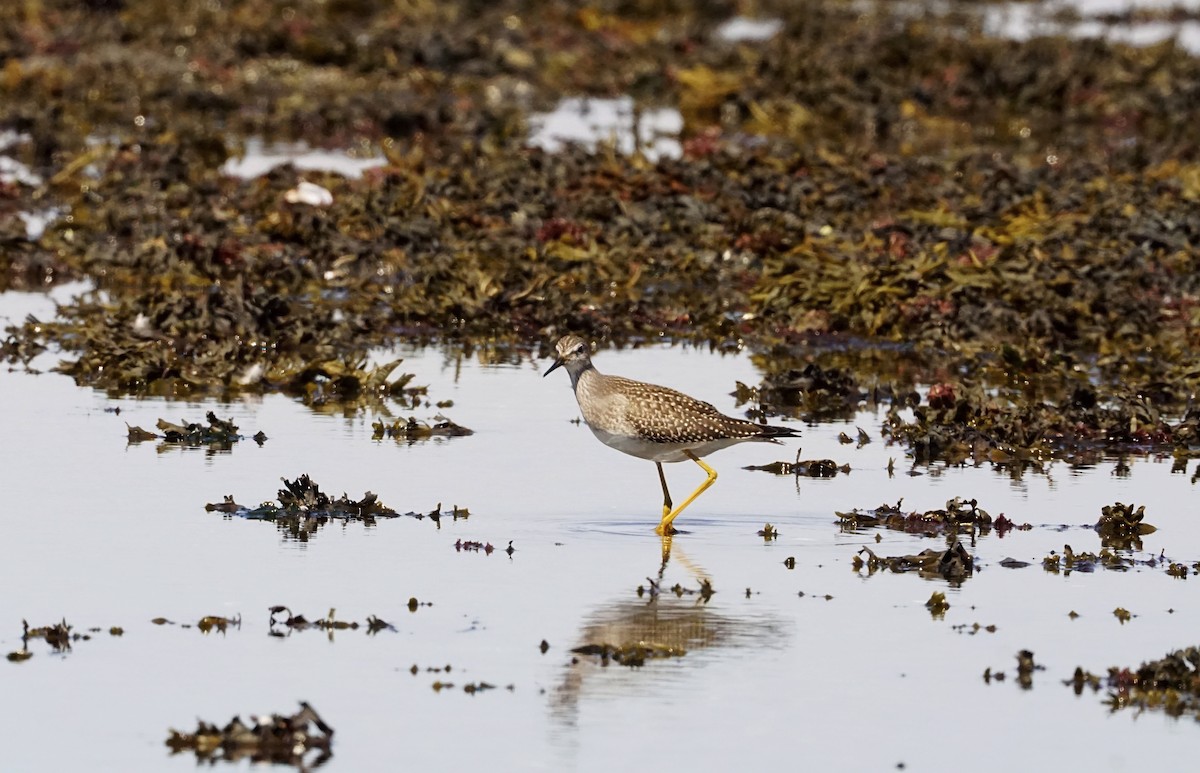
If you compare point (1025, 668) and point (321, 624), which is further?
point (321, 624)

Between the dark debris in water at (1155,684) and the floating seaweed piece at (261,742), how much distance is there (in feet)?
10.1

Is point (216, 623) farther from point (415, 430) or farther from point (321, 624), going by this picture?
point (415, 430)

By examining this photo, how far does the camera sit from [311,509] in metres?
11.5

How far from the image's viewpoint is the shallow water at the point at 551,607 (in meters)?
8.01

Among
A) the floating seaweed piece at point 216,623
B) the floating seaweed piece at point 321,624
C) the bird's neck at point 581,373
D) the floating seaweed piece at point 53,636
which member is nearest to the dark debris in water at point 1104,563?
the bird's neck at point 581,373

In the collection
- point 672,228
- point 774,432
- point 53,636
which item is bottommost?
point 53,636

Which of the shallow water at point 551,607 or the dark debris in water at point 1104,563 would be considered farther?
the dark debris in water at point 1104,563

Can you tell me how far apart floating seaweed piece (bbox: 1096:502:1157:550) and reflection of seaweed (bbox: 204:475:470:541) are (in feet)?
11.0

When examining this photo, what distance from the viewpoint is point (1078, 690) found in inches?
345

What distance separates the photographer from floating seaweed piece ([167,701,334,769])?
761 cm

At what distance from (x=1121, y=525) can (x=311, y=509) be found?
167 inches

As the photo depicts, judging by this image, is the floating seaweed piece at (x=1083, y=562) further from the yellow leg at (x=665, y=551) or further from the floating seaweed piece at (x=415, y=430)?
the floating seaweed piece at (x=415, y=430)

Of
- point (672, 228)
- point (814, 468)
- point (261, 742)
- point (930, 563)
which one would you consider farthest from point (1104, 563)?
point (672, 228)

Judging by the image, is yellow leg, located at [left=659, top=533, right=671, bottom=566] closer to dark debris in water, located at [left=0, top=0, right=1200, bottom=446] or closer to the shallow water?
the shallow water
